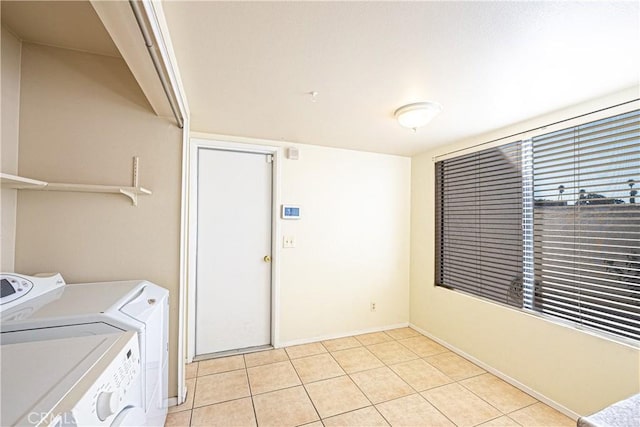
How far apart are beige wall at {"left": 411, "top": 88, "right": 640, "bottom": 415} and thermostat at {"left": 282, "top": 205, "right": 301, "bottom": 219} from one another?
1.60 metres

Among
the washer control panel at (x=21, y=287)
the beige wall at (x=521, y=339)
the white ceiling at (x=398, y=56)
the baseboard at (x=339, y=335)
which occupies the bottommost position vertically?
the baseboard at (x=339, y=335)

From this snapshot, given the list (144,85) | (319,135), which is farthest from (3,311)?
(319,135)

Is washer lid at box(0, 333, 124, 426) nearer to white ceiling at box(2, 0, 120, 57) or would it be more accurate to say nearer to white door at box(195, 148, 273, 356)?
white ceiling at box(2, 0, 120, 57)

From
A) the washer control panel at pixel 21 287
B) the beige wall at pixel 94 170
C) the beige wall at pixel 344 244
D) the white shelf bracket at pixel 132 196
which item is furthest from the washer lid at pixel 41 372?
the beige wall at pixel 344 244

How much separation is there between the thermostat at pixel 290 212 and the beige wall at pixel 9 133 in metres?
1.98

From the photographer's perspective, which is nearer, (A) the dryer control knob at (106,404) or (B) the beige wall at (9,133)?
(A) the dryer control knob at (106,404)

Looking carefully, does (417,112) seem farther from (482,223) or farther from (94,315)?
(94,315)

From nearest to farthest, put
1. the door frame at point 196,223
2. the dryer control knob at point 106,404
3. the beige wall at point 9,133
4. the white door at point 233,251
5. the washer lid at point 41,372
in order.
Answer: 1. the washer lid at point 41,372
2. the dryer control knob at point 106,404
3. the beige wall at point 9,133
4. the door frame at point 196,223
5. the white door at point 233,251

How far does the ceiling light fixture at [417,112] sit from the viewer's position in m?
2.00

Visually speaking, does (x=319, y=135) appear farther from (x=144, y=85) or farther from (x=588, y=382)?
(x=588, y=382)

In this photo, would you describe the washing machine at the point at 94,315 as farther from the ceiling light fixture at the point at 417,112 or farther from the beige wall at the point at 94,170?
the ceiling light fixture at the point at 417,112

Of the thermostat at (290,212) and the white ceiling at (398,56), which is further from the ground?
the white ceiling at (398,56)

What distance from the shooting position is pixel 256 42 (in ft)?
4.50

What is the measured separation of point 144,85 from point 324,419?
2.40 m
